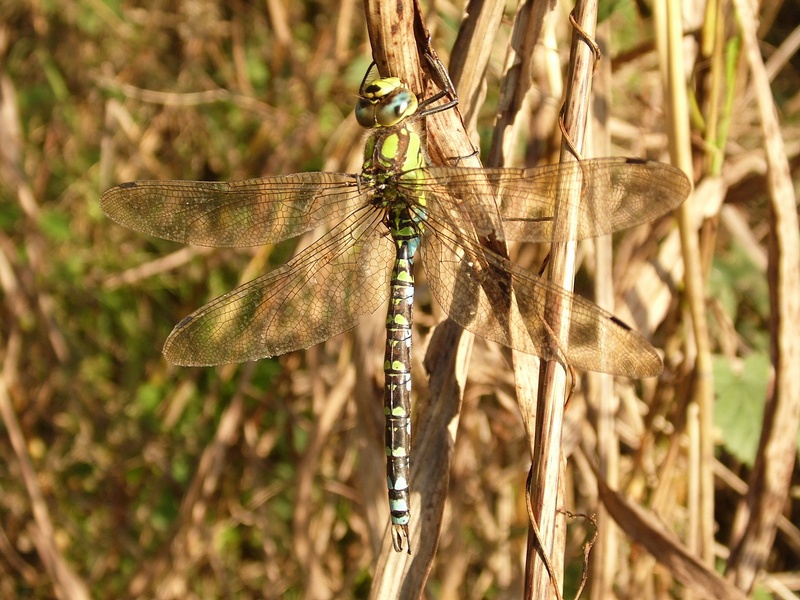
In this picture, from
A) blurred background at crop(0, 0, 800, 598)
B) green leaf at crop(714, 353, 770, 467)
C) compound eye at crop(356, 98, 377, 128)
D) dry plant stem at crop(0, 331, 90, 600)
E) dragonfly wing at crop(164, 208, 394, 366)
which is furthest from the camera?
dry plant stem at crop(0, 331, 90, 600)

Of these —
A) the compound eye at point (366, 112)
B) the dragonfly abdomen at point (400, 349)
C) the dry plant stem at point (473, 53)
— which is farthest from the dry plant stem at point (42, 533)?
the dry plant stem at point (473, 53)

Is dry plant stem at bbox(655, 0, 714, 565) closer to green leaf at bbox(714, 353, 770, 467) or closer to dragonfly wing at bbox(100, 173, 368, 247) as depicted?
green leaf at bbox(714, 353, 770, 467)

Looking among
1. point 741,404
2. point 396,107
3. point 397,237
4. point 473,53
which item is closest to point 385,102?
point 396,107

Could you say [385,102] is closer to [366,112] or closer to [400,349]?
[366,112]

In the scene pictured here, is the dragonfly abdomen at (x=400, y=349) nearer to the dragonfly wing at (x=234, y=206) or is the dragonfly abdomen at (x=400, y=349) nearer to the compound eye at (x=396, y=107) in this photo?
the dragonfly wing at (x=234, y=206)

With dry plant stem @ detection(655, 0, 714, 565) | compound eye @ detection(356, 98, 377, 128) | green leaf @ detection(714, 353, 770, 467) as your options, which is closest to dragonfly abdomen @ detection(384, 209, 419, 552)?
compound eye @ detection(356, 98, 377, 128)

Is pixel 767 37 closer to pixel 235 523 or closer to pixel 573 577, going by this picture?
pixel 573 577
